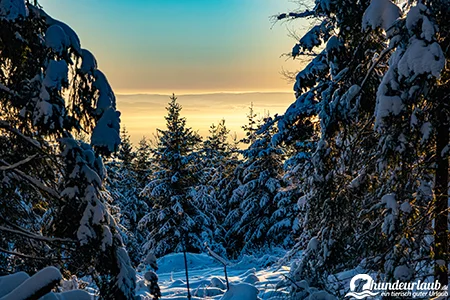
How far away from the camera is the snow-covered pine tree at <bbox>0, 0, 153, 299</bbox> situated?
4.93 meters

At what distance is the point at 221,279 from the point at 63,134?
11676mm

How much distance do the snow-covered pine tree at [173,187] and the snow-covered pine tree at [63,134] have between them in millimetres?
15892

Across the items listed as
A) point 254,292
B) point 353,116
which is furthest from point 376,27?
point 254,292

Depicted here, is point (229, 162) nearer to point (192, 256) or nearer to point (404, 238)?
point (192, 256)

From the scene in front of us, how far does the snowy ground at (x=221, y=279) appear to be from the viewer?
7790 millimetres

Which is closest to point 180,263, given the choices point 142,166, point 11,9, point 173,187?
point 173,187

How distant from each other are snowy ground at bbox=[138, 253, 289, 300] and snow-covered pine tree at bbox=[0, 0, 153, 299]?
281cm

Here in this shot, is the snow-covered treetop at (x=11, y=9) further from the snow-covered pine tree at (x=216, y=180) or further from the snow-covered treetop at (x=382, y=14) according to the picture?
the snow-covered pine tree at (x=216, y=180)

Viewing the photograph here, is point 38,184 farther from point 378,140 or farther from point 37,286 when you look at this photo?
point 378,140

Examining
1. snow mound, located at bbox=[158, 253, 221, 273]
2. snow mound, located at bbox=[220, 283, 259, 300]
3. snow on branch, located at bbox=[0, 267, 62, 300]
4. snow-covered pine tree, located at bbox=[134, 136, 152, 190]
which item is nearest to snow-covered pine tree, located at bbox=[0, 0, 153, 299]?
snow mound, located at bbox=[220, 283, 259, 300]

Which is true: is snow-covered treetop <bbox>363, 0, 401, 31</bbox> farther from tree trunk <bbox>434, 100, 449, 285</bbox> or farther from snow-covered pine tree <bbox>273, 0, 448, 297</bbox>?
tree trunk <bbox>434, 100, 449, 285</bbox>

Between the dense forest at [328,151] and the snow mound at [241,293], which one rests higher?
the dense forest at [328,151]

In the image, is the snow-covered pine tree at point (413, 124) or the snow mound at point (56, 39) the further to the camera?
the snow mound at point (56, 39)

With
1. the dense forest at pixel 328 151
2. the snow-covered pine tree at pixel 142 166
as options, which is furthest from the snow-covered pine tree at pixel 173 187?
the dense forest at pixel 328 151
